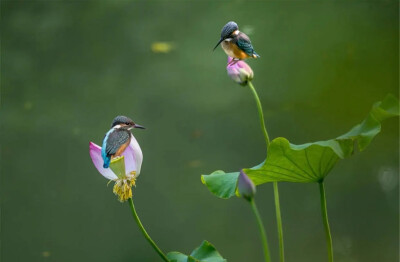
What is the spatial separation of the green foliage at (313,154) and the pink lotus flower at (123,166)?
0.17 m

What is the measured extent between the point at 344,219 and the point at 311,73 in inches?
22.4

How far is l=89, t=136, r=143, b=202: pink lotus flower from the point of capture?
985mm

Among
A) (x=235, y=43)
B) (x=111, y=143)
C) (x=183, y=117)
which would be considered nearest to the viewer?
(x=111, y=143)

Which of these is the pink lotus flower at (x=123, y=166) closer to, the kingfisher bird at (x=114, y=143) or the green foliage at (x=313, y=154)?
the kingfisher bird at (x=114, y=143)

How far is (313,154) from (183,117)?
1.16m

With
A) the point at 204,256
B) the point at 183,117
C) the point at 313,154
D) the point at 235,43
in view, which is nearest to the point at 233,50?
the point at 235,43

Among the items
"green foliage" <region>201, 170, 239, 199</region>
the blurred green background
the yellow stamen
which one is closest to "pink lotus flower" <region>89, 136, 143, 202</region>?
the yellow stamen

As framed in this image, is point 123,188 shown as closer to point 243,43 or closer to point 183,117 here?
point 243,43

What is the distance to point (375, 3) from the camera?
215cm

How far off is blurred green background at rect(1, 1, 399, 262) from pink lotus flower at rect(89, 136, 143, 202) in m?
1.07

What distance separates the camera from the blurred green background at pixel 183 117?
206 cm

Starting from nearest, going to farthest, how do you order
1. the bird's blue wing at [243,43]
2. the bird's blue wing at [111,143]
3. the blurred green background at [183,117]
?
the bird's blue wing at [111,143] < the bird's blue wing at [243,43] < the blurred green background at [183,117]

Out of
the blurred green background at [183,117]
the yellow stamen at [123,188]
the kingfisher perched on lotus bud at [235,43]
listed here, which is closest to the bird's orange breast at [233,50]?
the kingfisher perched on lotus bud at [235,43]

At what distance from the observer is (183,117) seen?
2133mm
